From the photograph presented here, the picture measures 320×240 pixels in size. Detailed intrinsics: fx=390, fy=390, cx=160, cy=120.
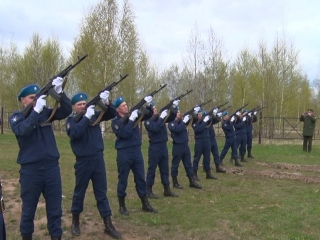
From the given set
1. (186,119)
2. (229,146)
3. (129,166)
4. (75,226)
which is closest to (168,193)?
(129,166)

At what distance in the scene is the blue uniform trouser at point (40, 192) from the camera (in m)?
4.71

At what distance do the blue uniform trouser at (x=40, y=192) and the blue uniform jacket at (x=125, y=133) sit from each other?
1.89 metres

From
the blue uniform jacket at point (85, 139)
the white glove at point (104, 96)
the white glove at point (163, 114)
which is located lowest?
the blue uniform jacket at point (85, 139)

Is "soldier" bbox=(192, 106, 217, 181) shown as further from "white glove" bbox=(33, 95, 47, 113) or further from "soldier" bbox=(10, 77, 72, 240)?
"white glove" bbox=(33, 95, 47, 113)

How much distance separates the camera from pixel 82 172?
567 centimetres

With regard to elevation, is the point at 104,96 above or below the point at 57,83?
below

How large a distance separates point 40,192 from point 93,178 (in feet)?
3.52

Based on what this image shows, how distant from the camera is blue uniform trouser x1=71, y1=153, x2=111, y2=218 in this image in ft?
18.6

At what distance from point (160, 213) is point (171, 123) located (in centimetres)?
260

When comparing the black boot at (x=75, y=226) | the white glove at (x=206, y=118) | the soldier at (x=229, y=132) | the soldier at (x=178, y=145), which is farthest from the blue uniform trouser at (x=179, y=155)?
the soldier at (x=229, y=132)

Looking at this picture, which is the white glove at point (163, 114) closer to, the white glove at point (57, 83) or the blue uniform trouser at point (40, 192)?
the white glove at point (57, 83)

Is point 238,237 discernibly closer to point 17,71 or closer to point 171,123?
point 171,123

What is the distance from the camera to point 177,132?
29.5ft

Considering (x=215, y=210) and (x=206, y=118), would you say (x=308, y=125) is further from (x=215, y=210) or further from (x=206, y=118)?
(x=215, y=210)
